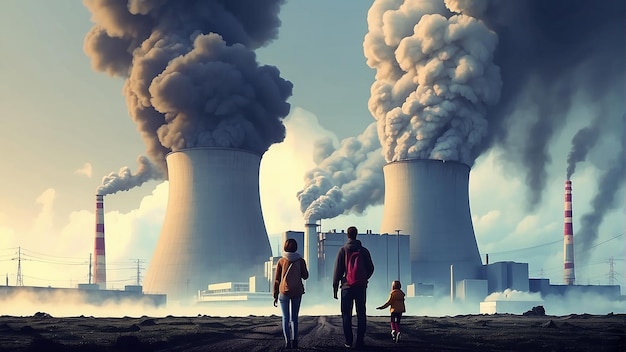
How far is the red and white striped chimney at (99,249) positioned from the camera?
2603 inches

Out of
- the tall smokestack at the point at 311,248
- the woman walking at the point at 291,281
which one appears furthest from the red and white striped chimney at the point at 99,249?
the woman walking at the point at 291,281

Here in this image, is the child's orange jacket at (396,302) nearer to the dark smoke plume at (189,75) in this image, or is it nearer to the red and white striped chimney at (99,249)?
the dark smoke plume at (189,75)

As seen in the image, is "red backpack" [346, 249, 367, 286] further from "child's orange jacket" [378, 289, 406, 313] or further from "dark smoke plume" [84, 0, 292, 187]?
"dark smoke plume" [84, 0, 292, 187]

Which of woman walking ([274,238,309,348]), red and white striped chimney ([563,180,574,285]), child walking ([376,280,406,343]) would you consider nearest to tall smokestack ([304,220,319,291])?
red and white striped chimney ([563,180,574,285])

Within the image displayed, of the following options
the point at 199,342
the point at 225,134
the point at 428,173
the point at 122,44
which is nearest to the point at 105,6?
the point at 122,44

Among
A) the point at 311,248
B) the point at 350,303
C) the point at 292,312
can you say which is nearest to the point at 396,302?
the point at 350,303

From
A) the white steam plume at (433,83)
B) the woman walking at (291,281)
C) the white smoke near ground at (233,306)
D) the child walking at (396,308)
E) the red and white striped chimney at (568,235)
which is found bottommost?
the white smoke near ground at (233,306)

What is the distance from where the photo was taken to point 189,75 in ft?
184

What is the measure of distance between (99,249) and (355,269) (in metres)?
57.4

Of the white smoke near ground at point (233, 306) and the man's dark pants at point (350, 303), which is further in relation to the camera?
the white smoke near ground at point (233, 306)

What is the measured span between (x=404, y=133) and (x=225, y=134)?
37.2ft

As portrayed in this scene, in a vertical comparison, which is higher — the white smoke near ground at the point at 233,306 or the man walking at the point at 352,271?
the man walking at the point at 352,271

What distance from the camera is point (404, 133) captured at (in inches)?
2315

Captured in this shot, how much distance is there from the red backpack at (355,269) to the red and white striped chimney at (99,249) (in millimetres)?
56941
